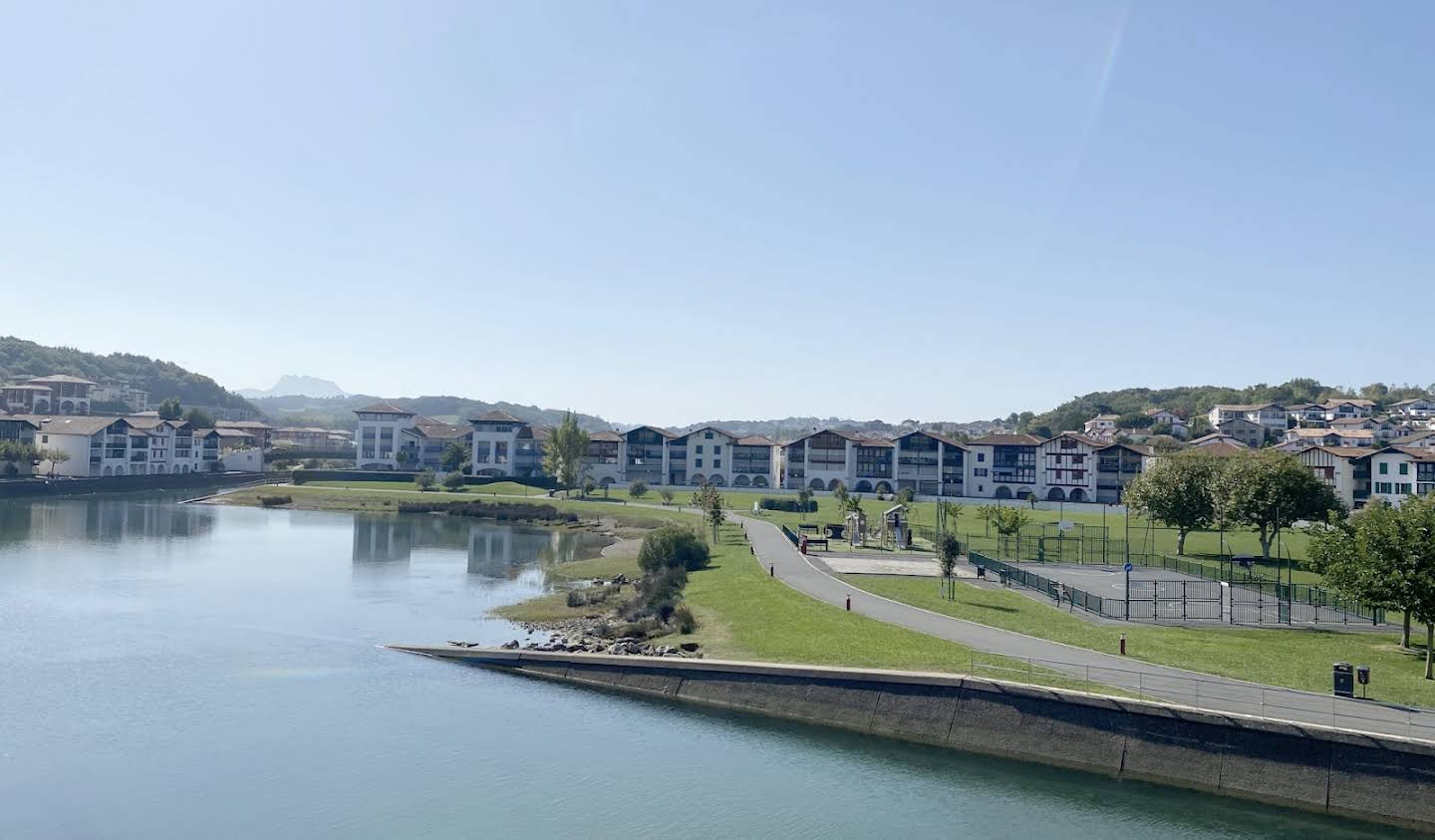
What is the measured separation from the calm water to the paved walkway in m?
2.55

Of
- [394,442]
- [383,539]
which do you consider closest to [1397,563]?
[383,539]

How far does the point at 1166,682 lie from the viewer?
27703 mm

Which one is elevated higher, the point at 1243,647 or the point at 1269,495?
the point at 1269,495

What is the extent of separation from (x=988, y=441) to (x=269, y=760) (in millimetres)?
95992

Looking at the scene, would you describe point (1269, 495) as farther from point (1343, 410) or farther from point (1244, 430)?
point (1343, 410)

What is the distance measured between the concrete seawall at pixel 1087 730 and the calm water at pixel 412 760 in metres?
0.59

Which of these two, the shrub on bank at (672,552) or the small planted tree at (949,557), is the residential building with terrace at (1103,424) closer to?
the shrub on bank at (672,552)

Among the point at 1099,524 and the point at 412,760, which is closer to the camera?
the point at 412,760

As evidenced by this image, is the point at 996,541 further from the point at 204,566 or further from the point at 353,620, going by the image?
the point at 204,566

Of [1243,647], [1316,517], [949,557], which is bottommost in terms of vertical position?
[1243,647]

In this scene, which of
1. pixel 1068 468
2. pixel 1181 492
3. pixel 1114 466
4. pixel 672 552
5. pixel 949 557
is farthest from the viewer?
pixel 1068 468

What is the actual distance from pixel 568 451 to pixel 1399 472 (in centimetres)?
8108

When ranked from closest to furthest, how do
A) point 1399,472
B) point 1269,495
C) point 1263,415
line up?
1. point 1269,495
2. point 1399,472
3. point 1263,415

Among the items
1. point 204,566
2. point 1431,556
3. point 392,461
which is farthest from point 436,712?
point 392,461
